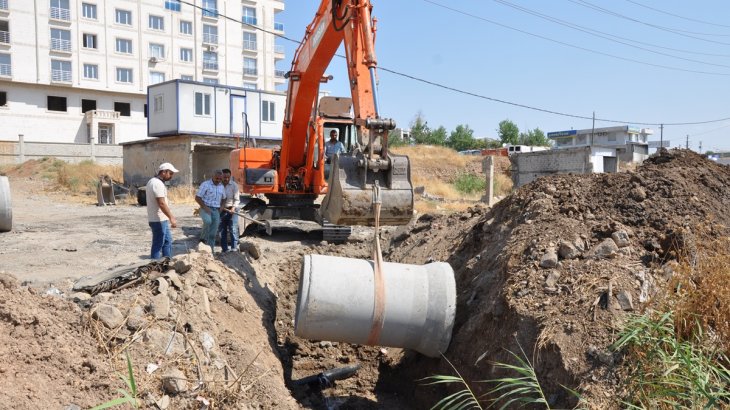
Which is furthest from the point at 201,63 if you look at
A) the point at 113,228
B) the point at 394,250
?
the point at 394,250

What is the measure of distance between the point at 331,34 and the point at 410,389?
4440mm

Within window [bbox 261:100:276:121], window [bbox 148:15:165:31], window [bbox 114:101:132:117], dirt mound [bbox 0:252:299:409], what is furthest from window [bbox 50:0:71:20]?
dirt mound [bbox 0:252:299:409]

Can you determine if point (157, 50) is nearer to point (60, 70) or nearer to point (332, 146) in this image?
point (60, 70)

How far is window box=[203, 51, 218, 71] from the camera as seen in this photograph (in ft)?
162

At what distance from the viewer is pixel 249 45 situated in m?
51.8

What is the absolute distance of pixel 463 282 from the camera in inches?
259

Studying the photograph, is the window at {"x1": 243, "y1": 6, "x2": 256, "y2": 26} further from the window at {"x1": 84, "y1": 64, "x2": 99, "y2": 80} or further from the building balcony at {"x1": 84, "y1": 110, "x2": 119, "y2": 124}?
the building balcony at {"x1": 84, "y1": 110, "x2": 119, "y2": 124}

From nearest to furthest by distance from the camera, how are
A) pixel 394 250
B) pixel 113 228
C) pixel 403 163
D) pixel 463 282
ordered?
pixel 403 163
pixel 463 282
pixel 394 250
pixel 113 228

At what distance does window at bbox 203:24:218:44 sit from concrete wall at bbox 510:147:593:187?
33079 mm

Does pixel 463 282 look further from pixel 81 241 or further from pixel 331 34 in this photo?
pixel 81 241

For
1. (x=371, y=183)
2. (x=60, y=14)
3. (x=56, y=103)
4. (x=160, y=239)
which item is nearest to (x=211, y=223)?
(x=160, y=239)

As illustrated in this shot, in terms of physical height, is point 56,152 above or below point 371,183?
above

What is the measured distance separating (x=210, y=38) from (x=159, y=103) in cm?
2367

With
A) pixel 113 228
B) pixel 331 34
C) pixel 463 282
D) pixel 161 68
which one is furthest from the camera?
pixel 161 68
